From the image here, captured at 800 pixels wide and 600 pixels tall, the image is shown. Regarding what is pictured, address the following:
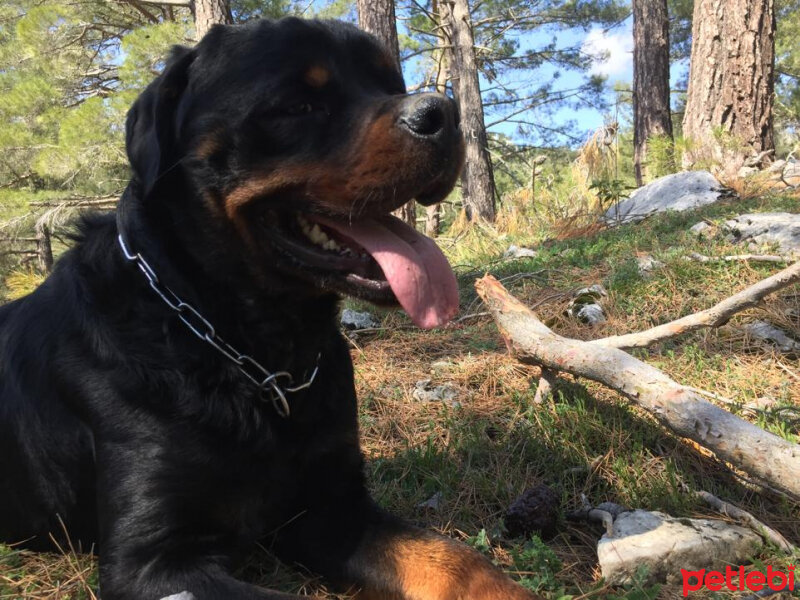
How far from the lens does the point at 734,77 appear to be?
7.65m

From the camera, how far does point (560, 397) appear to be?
9.58ft

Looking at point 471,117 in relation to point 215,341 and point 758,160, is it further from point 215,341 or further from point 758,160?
point 215,341

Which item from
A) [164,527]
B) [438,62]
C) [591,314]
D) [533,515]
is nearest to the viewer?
[164,527]

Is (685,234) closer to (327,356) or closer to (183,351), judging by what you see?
(327,356)

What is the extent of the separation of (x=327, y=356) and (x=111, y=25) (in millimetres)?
13680

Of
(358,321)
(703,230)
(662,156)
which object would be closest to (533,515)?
(358,321)

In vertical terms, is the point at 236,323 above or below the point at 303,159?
below

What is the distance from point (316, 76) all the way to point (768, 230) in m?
3.77

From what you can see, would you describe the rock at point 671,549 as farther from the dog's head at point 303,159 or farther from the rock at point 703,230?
the rock at point 703,230

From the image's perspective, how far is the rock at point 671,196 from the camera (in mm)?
A: 6723

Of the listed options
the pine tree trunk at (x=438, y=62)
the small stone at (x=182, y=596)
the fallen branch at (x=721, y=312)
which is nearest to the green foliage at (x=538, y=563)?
the small stone at (x=182, y=596)

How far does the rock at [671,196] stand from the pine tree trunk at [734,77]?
755mm

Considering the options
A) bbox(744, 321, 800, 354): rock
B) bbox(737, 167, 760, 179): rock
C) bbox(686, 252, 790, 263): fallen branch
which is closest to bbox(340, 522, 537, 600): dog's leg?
bbox(744, 321, 800, 354): rock

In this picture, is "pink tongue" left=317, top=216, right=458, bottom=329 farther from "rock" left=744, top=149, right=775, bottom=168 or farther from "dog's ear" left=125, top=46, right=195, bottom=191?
"rock" left=744, top=149, right=775, bottom=168
